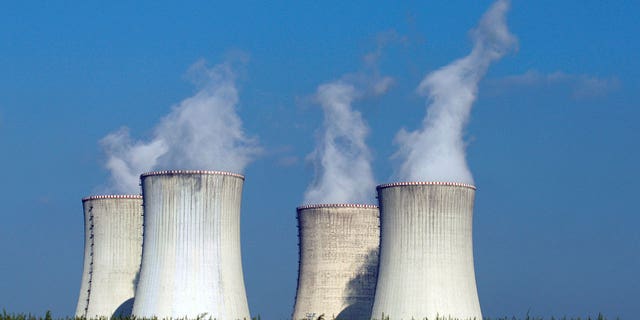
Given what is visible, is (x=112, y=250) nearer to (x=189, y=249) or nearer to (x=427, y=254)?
(x=189, y=249)

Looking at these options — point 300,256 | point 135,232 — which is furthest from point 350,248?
point 135,232

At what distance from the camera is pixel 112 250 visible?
37.1 metres

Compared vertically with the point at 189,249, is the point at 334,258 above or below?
above

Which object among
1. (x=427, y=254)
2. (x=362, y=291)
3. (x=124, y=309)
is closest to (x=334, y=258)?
(x=362, y=291)

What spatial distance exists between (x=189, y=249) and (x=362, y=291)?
818cm

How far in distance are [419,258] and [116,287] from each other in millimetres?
9199

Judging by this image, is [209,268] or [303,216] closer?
[209,268]

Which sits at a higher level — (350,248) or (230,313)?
(350,248)

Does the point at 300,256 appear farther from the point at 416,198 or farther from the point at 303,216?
the point at 416,198

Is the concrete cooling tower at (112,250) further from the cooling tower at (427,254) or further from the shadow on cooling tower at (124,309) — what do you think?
the cooling tower at (427,254)

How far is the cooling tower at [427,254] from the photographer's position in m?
32.0

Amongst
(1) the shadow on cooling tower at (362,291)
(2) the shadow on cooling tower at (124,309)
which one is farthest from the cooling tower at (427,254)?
(2) the shadow on cooling tower at (124,309)

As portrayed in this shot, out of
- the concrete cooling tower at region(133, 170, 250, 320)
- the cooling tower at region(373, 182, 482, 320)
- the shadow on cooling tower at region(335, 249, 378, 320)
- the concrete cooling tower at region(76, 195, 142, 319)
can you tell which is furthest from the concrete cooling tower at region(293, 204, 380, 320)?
the cooling tower at region(373, 182, 482, 320)

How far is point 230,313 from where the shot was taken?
108ft
